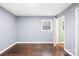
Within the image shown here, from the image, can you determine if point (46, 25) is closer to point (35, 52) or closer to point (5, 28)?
point (35, 52)

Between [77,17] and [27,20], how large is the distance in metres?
5.17

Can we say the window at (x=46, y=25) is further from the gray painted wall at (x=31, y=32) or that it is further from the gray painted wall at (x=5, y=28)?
the gray painted wall at (x=5, y=28)

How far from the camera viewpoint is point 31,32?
867cm

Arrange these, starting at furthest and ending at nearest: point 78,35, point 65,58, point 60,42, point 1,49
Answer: point 60,42, point 1,49, point 78,35, point 65,58

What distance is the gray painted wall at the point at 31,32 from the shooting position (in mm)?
8633

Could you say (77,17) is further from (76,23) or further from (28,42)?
(28,42)

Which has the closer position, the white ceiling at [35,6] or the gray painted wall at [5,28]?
the white ceiling at [35,6]

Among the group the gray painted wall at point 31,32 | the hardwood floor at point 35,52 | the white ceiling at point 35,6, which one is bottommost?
the hardwood floor at point 35,52

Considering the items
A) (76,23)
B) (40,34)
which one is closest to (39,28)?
(40,34)

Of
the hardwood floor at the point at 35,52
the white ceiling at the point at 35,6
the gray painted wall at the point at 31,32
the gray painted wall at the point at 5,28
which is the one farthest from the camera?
the gray painted wall at the point at 31,32

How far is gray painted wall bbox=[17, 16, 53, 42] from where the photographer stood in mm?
8633

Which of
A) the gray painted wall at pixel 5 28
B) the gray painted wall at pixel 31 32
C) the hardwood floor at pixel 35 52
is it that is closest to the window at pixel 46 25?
the gray painted wall at pixel 31 32

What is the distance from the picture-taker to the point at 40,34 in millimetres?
8703

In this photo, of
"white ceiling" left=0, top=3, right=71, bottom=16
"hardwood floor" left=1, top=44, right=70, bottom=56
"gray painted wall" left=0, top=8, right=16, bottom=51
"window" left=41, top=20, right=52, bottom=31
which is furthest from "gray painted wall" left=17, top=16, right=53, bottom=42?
"white ceiling" left=0, top=3, right=71, bottom=16
